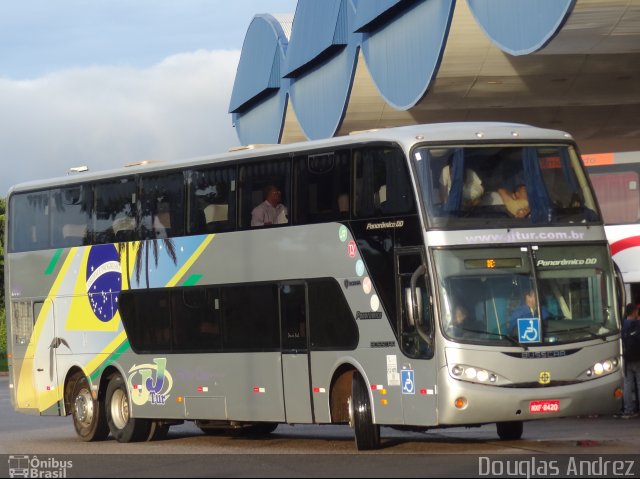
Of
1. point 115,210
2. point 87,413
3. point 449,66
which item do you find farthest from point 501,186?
point 449,66

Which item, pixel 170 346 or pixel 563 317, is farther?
pixel 170 346

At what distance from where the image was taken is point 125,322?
20.3 m

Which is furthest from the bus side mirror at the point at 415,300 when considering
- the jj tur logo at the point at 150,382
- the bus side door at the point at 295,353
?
the jj tur logo at the point at 150,382

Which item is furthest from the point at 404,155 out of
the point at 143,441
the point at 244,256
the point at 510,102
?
the point at 510,102

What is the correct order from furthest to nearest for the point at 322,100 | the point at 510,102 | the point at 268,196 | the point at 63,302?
the point at 322,100, the point at 510,102, the point at 63,302, the point at 268,196

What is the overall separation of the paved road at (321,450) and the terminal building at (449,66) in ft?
29.3

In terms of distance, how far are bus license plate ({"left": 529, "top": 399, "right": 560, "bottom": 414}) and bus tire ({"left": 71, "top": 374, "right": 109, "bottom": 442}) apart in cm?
804

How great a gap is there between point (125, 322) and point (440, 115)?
76.8 feet

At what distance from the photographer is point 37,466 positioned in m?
15.4

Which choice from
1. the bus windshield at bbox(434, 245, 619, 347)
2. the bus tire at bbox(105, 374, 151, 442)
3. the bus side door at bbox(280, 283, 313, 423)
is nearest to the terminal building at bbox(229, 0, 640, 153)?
the bus side door at bbox(280, 283, 313, 423)

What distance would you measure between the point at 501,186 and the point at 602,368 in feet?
7.58

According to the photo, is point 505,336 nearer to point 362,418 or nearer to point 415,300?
point 415,300

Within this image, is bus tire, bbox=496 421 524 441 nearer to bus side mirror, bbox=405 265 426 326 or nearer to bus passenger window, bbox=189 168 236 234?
bus side mirror, bbox=405 265 426 326

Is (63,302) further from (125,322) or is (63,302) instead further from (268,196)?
(268,196)
